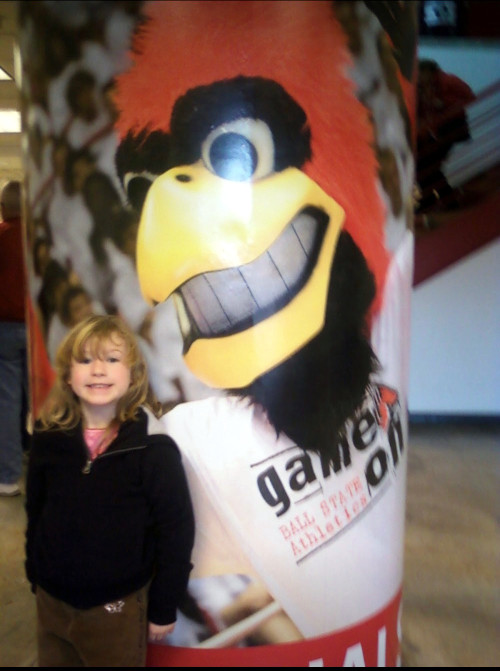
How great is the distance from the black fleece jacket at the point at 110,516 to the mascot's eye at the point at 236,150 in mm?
545

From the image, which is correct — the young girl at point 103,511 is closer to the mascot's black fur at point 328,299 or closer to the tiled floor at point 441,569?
the mascot's black fur at point 328,299

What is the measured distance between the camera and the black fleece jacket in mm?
1301

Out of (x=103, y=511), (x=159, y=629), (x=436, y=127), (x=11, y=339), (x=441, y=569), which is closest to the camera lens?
(x=103, y=511)

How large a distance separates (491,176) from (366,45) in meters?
3.39

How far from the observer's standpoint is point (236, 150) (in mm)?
1376

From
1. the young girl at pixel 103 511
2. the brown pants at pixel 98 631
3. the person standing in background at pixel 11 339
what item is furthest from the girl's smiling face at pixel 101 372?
the person standing in background at pixel 11 339

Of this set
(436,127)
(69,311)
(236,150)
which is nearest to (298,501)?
(69,311)

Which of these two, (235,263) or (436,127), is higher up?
(235,263)

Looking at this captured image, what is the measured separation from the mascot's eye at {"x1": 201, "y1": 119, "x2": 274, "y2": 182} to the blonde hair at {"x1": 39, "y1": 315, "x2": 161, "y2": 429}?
38 cm

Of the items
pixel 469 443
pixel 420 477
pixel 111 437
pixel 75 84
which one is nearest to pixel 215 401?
pixel 111 437

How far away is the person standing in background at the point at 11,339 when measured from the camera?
3039mm

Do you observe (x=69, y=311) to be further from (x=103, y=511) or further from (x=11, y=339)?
(x=11, y=339)

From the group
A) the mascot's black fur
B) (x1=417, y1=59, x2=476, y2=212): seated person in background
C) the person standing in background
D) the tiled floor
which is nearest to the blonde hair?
the mascot's black fur

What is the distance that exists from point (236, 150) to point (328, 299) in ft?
1.22
